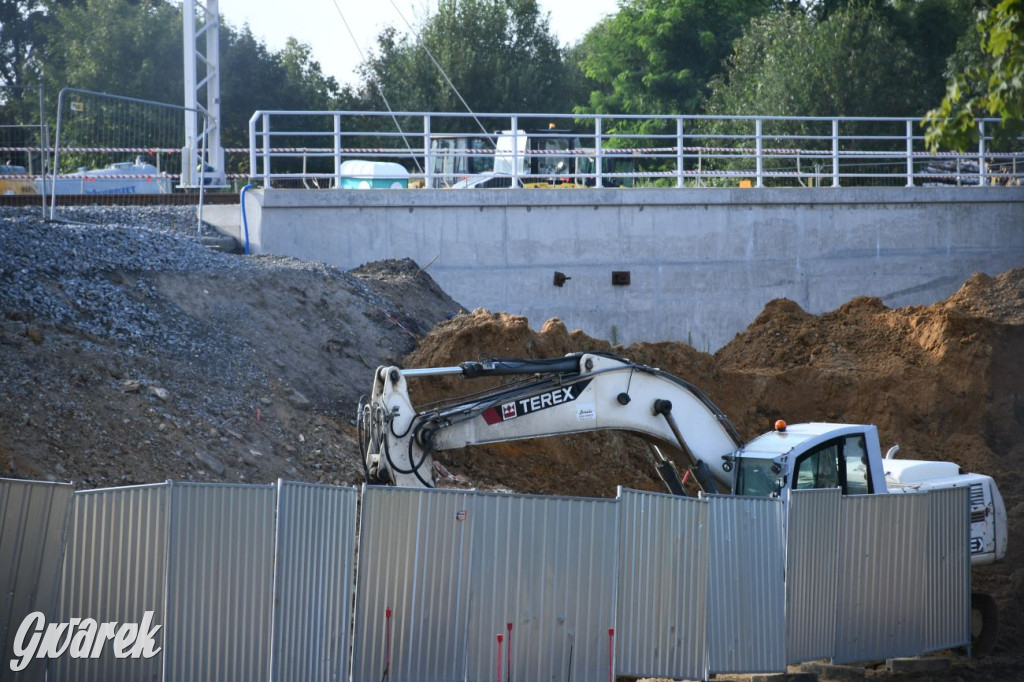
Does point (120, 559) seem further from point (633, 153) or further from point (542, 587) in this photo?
point (633, 153)

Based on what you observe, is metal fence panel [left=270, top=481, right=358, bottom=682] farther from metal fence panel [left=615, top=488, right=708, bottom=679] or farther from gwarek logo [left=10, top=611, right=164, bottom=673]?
metal fence panel [left=615, top=488, right=708, bottom=679]

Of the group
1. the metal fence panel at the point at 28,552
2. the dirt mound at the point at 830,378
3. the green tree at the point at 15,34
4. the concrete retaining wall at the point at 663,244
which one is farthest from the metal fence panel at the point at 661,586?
the green tree at the point at 15,34

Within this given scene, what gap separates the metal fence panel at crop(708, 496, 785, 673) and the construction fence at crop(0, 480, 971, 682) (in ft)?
0.05

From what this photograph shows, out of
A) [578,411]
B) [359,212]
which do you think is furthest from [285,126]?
[578,411]

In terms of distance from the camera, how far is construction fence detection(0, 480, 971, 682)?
27.7ft

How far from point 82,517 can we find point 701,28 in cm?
4272

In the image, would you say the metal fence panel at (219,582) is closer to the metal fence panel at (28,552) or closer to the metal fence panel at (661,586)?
the metal fence panel at (28,552)

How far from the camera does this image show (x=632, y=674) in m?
9.66

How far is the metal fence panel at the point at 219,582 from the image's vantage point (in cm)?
848

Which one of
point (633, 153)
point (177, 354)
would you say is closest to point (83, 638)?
point (177, 354)

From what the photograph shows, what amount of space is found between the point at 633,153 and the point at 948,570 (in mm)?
14955

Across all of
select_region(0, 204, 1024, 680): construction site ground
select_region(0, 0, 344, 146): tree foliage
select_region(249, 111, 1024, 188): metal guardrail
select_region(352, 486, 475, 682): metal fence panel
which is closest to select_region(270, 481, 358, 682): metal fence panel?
select_region(352, 486, 475, 682): metal fence panel

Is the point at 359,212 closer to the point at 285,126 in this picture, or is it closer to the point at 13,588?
the point at 13,588

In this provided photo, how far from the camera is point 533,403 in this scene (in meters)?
10.9
